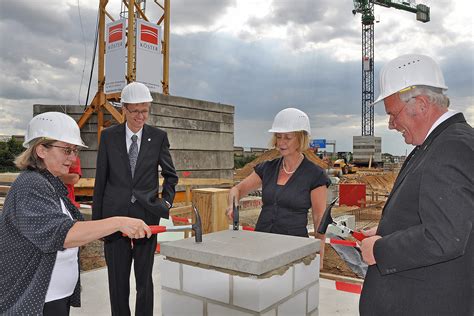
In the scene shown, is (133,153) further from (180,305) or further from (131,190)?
(180,305)

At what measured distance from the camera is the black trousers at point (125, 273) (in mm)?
3119

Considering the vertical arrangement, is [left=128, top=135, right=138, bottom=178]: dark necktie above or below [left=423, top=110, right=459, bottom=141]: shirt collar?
below

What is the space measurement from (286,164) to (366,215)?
40.7 ft

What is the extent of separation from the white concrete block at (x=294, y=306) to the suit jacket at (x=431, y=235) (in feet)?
1.21

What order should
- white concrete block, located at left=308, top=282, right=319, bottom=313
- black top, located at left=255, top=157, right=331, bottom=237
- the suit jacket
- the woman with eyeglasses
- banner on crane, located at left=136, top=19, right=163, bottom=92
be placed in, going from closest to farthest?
the suit jacket
the woman with eyeglasses
white concrete block, located at left=308, top=282, right=319, bottom=313
black top, located at left=255, top=157, right=331, bottom=237
banner on crane, located at left=136, top=19, right=163, bottom=92

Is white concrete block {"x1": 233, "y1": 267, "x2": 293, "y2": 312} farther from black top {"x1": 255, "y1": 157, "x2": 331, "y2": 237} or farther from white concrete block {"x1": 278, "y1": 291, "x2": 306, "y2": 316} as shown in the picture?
black top {"x1": 255, "y1": 157, "x2": 331, "y2": 237}

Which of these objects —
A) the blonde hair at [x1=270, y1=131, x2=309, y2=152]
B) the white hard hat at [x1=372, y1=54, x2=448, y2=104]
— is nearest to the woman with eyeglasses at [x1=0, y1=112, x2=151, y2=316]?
the white hard hat at [x1=372, y1=54, x2=448, y2=104]

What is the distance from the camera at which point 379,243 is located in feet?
5.54

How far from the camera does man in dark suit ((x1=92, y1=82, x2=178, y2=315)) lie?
10.3 ft

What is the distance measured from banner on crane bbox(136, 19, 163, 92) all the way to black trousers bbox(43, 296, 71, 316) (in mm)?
14944

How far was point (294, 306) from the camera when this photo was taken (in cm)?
208

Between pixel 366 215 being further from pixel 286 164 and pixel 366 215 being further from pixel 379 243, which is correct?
pixel 379 243

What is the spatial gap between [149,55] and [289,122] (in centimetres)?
1497

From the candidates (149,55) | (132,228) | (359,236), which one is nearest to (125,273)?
(132,228)
